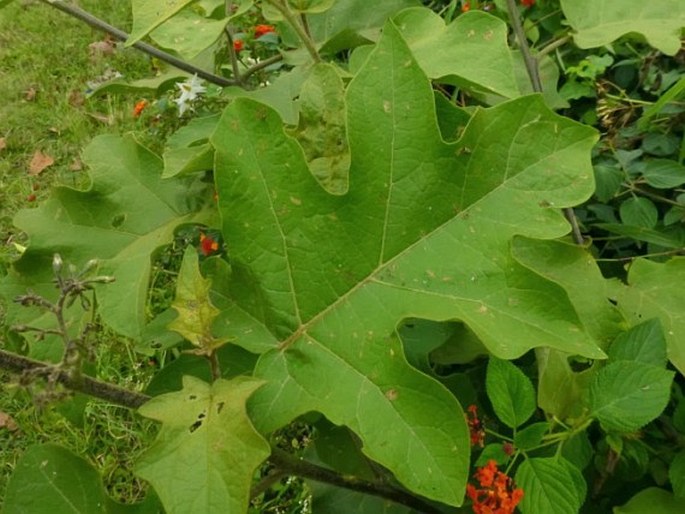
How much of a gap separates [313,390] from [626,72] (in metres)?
1.19

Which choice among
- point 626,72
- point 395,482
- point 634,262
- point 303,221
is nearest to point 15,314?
point 303,221

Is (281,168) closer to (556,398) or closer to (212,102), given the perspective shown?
(556,398)

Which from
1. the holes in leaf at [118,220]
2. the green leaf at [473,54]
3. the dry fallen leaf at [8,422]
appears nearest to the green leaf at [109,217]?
the holes in leaf at [118,220]

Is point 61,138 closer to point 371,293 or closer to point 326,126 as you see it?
point 326,126

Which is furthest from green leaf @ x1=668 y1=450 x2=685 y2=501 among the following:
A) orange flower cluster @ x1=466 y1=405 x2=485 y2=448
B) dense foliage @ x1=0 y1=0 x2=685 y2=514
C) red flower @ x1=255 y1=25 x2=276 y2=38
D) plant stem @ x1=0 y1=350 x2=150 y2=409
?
red flower @ x1=255 y1=25 x2=276 y2=38

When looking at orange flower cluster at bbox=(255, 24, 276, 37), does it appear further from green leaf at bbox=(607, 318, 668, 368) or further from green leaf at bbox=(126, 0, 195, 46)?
green leaf at bbox=(607, 318, 668, 368)

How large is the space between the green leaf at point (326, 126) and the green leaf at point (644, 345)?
0.42 metres

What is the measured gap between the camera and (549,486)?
1.00 metres

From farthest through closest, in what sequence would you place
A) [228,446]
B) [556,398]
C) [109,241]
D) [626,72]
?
1. [626,72]
2. [109,241]
3. [556,398]
4. [228,446]

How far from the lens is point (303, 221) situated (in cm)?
101

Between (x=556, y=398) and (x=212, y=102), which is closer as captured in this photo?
(x=556, y=398)

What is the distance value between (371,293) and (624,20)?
0.68 m

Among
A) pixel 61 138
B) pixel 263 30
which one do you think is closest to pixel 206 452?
pixel 263 30

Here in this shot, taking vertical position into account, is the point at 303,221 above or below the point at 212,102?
above
